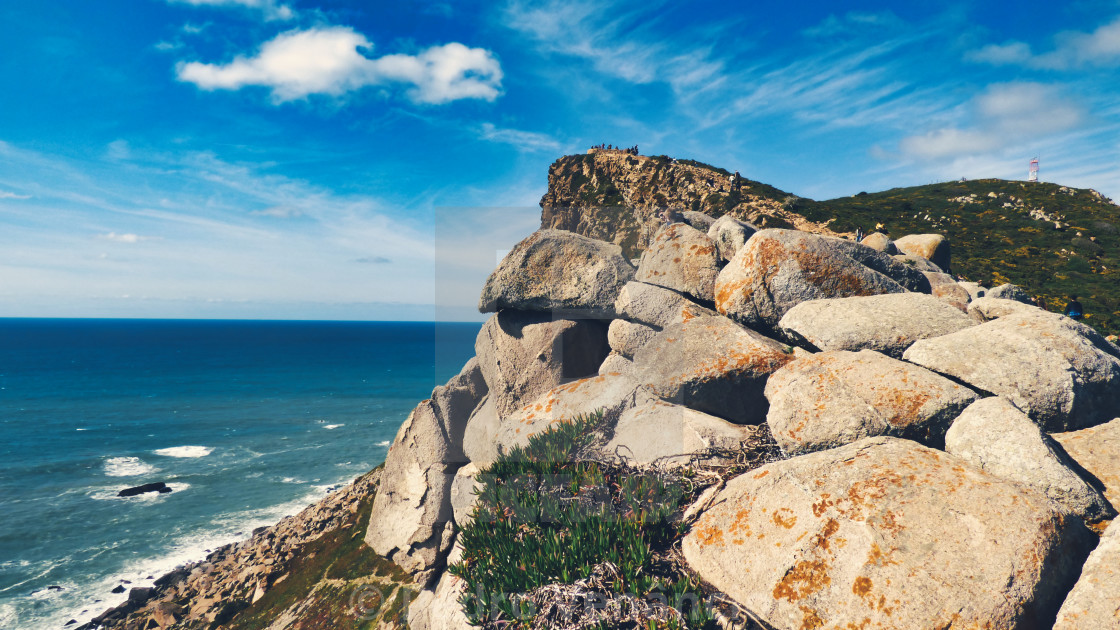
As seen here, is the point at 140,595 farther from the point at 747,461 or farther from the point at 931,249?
the point at 931,249

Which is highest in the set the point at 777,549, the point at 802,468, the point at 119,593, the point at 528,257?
the point at 528,257

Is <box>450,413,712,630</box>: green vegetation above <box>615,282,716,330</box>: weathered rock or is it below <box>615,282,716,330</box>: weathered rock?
below

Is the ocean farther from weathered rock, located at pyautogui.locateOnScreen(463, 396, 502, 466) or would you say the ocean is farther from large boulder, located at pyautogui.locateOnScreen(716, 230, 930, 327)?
large boulder, located at pyautogui.locateOnScreen(716, 230, 930, 327)

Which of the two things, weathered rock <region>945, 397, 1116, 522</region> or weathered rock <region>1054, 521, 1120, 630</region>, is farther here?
weathered rock <region>945, 397, 1116, 522</region>

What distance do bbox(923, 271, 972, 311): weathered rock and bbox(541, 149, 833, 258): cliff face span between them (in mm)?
21615

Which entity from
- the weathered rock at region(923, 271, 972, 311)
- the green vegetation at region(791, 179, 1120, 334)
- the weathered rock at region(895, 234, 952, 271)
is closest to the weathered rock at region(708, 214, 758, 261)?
the weathered rock at region(923, 271, 972, 311)

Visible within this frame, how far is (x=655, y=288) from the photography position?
9891 millimetres

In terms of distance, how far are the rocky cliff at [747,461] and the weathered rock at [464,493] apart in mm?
86

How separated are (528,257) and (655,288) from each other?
3.01 m

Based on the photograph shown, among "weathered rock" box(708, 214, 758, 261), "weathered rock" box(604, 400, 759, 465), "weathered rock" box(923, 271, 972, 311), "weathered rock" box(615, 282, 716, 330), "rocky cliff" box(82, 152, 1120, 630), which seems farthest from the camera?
"weathered rock" box(708, 214, 758, 261)

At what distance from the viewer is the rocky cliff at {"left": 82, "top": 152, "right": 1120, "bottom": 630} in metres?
4.54

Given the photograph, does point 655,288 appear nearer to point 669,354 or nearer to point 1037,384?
point 669,354

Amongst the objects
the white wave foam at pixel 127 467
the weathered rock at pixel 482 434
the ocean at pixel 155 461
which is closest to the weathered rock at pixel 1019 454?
the weathered rock at pixel 482 434

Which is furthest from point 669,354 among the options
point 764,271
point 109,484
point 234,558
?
point 109,484
